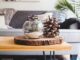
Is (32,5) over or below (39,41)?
over

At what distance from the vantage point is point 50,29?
79.7 inches

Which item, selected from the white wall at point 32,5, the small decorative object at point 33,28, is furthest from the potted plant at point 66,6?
the small decorative object at point 33,28

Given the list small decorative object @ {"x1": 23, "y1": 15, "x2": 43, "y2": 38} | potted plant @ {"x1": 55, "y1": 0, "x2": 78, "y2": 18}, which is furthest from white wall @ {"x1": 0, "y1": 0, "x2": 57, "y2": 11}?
small decorative object @ {"x1": 23, "y1": 15, "x2": 43, "y2": 38}

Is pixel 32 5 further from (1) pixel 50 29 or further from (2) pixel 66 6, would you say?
(1) pixel 50 29

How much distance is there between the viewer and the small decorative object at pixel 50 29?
78.1 inches

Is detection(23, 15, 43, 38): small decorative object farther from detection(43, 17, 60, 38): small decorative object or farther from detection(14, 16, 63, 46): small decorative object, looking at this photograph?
detection(43, 17, 60, 38): small decorative object

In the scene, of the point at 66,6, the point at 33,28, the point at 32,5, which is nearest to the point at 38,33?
the point at 33,28

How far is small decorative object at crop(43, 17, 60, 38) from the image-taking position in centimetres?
198

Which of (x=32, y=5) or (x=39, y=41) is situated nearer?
(x=39, y=41)

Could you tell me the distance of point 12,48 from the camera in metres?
1.69

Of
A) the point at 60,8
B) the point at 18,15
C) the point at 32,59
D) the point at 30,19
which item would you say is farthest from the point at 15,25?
the point at 30,19

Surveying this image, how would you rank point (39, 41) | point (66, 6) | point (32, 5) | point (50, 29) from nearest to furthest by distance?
point (39, 41)
point (50, 29)
point (66, 6)
point (32, 5)

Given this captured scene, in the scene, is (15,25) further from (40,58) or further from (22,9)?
(40,58)

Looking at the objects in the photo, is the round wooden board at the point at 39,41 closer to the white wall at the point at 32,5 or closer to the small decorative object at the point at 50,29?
the small decorative object at the point at 50,29
